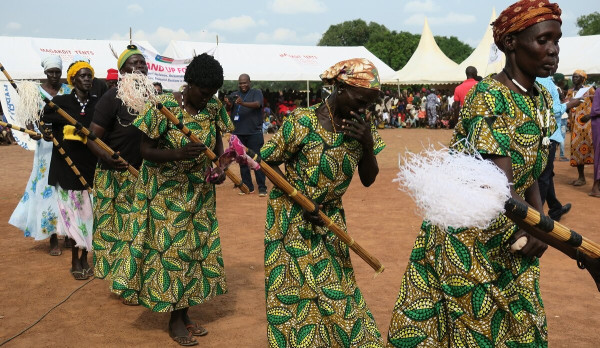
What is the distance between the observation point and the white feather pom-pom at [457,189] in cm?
217

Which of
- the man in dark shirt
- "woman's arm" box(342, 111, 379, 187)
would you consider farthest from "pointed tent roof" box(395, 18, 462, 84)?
"woman's arm" box(342, 111, 379, 187)

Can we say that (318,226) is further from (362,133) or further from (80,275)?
(80,275)

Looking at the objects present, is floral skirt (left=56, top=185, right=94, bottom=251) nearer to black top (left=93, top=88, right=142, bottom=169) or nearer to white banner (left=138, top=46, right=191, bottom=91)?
black top (left=93, top=88, right=142, bottom=169)

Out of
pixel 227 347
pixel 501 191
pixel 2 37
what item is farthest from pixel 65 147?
pixel 2 37

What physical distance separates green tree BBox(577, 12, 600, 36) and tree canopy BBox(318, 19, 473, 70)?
13841 millimetres

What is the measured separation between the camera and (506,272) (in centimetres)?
285

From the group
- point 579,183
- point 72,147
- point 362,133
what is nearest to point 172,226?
point 362,133

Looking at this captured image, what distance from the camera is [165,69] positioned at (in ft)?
55.3

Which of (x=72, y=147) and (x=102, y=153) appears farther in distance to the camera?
(x=72, y=147)

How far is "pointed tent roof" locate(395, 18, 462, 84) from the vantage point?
3033 centimetres

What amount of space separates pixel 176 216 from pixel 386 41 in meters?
70.3

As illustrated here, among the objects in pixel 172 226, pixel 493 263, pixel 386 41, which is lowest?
pixel 172 226

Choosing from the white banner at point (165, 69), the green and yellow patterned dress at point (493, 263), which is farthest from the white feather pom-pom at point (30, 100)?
the white banner at point (165, 69)

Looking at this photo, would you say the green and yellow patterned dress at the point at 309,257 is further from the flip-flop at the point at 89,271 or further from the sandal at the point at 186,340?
the flip-flop at the point at 89,271
